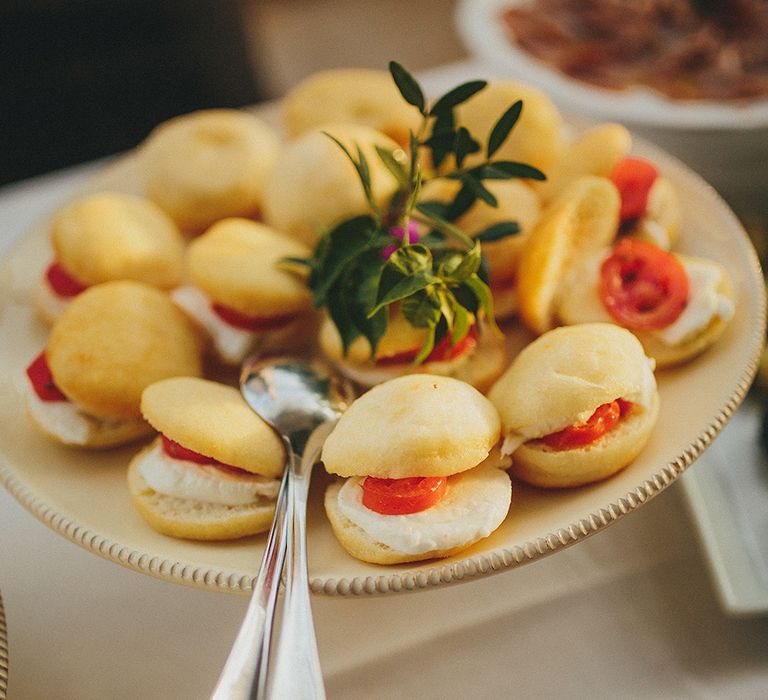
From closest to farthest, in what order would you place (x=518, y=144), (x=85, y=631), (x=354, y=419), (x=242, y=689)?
(x=242, y=689) < (x=354, y=419) < (x=85, y=631) < (x=518, y=144)

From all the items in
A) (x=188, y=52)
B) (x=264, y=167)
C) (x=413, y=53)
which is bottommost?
(x=413, y=53)

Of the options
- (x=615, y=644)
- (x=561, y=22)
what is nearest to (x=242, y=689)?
(x=615, y=644)

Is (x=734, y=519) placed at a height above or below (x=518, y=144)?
below

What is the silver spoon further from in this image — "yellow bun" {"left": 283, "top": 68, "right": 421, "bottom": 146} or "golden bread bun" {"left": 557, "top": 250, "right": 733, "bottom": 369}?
"yellow bun" {"left": 283, "top": 68, "right": 421, "bottom": 146}

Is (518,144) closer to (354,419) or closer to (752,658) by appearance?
(354,419)

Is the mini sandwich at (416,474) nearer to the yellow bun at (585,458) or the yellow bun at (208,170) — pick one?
the yellow bun at (585,458)

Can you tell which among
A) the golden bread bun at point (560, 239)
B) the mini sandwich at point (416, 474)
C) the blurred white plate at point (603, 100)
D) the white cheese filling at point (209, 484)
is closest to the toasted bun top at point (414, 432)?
Result: the mini sandwich at point (416, 474)
